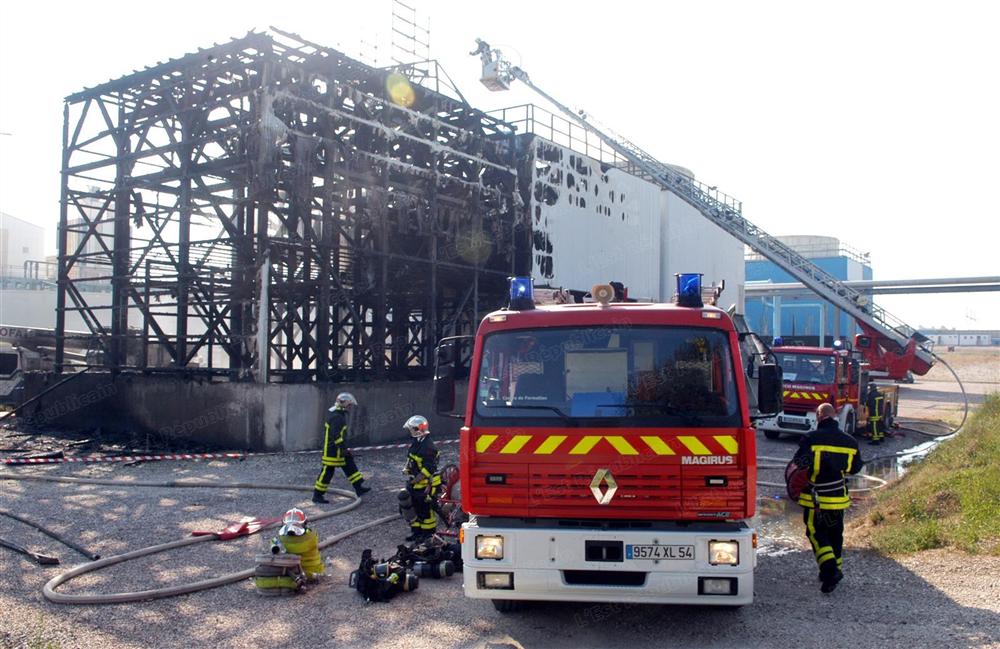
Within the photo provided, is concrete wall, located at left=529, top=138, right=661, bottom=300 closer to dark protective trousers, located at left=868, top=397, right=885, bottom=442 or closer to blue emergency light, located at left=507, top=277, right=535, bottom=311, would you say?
dark protective trousers, located at left=868, top=397, right=885, bottom=442

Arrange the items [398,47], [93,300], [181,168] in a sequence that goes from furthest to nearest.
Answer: [93,300] < [398,47] < [181,168]

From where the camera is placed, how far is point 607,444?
5.67 meters

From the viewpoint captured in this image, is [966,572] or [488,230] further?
[488,230]

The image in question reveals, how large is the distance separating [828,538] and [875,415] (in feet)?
45.9

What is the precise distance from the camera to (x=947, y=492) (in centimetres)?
978

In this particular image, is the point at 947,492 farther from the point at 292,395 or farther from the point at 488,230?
the point at 488,230

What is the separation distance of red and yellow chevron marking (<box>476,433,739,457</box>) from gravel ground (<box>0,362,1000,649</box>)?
1.38 meters

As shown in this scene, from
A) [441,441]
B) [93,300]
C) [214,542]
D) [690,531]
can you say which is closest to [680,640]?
[690,531]

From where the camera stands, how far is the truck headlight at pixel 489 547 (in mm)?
5641

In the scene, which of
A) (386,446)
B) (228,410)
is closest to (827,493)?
(386,446)

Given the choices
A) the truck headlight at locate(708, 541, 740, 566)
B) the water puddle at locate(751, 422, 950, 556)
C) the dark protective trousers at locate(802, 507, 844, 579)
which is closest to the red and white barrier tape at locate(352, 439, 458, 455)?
the water puddle at locate(751, 422, 950, 556)

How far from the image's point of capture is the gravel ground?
19.5 ft

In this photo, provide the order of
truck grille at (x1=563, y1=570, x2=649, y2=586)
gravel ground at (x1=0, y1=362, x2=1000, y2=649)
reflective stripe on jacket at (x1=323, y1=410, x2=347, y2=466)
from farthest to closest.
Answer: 1. reflective stripe on jacket at (x1=323, y1=410, x2=347, y2=466)
2. gravel ground at (x1=0, y1=362, x2=1000, y2=649)
3. truck grille at (x1=563, y1=570, x2=649, y2=586)

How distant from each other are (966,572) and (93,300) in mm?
43506
